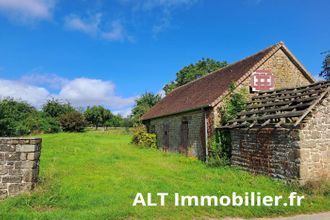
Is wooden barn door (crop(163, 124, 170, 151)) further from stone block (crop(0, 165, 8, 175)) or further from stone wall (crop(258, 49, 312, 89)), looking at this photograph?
stone block (crop(0, 165, 8, 175))

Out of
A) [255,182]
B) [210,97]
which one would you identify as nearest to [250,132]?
[255,182]

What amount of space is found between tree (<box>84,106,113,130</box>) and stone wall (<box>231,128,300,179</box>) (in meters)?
64.0

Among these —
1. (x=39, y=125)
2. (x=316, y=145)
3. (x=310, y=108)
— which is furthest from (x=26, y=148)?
(x=39, y=125)

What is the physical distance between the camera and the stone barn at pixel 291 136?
421 inches

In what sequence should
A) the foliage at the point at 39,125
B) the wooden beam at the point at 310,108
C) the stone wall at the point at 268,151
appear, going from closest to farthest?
the wooden beam at the point at 310,108 → the stone wall at the point at 268,151 → the foliage at the point at 39,125

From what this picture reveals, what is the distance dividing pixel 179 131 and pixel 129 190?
36.5 ft

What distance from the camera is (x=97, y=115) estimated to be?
249 ft

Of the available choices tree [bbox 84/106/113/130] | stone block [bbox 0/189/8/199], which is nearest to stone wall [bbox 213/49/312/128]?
stone block [bbox 0/189/8/199]

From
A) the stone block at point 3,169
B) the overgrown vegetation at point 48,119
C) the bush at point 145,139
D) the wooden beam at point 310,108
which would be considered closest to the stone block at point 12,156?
the stone block at point 3,169

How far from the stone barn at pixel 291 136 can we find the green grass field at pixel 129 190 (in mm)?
653

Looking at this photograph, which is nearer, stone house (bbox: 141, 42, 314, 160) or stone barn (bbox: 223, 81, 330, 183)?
stone barn (bbox: 223, 81, 330, 183)

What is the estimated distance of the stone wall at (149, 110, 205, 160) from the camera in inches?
691

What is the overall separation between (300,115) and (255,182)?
2645mm

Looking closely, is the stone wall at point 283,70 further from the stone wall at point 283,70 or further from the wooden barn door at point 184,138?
the wooden barn door at point 184,138
